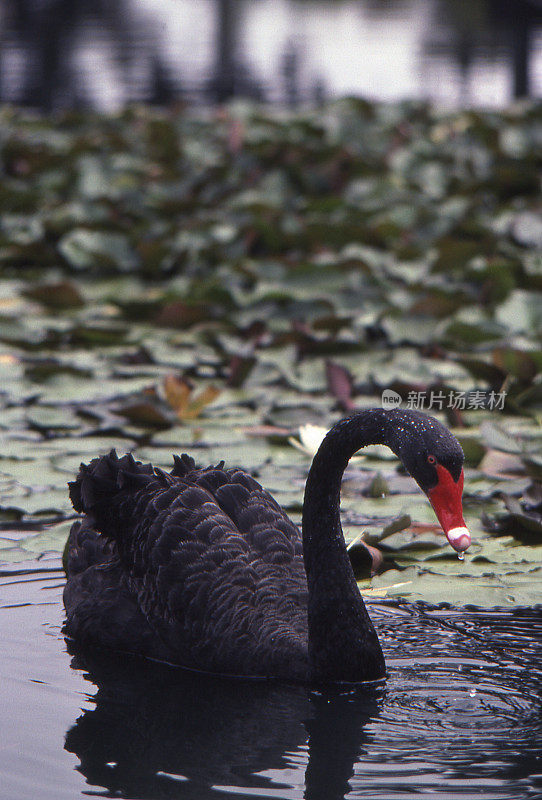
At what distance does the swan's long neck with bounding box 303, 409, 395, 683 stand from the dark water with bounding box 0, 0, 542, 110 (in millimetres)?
11503

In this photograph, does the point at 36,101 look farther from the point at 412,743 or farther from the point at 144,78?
the point at 412,743

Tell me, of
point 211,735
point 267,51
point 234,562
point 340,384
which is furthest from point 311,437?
point 267,51

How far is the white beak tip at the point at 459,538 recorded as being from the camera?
104 inches

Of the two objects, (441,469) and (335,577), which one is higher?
(441,469)

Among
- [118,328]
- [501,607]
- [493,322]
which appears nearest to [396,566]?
[501,607]

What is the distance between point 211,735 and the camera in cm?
272

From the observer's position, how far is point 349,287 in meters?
6.33

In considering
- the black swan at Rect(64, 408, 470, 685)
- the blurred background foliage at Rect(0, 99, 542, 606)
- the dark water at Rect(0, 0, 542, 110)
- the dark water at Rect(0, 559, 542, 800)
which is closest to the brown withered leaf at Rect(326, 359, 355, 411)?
the blurred background foliage at Rect(0, 99, 542, 606)

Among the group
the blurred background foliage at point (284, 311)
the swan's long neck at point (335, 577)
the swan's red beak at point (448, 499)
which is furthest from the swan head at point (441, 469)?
the blurred background foliage at point (284, 311)

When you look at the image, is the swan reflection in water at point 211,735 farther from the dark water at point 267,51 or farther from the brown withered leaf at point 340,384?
the dark water at point 267,51

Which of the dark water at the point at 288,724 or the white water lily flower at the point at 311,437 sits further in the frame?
the white water lily flower at the point at 311,437

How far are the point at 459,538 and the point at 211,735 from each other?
668 mm

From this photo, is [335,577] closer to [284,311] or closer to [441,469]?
[441,469]

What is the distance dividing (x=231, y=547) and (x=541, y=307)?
3.03m
